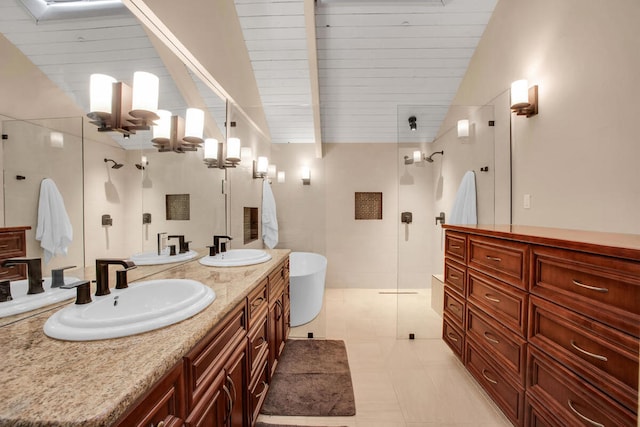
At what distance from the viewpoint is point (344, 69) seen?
2.82 meters

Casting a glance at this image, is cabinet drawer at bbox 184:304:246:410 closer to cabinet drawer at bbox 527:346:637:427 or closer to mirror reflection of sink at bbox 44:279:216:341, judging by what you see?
mirror reflection of sink at bbox 44:279:216:341

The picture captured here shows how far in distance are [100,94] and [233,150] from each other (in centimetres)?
119

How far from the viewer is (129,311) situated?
0.97 meters

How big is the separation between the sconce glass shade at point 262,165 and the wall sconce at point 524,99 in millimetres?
2204

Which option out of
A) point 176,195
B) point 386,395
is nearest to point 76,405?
point 176,195

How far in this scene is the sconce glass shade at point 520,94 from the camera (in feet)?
6.34

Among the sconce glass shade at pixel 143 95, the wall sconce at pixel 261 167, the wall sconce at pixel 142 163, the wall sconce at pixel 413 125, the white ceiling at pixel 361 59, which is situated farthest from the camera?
the wall sconce at pixel 261 167

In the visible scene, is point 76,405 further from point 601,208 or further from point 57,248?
point 601,208

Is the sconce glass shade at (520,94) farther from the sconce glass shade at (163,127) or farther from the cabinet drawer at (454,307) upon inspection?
the sconce glass shade at (163,127)

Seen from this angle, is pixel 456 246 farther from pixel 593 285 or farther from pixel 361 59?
pixel 361 59

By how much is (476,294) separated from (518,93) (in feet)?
5.07

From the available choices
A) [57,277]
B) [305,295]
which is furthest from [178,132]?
[305,295]

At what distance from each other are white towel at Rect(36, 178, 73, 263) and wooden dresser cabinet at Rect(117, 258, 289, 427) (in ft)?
2.02

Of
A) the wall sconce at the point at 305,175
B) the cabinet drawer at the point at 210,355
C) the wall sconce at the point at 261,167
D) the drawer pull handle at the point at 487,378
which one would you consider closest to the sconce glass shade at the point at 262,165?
the wall sconce at the point at 261,167
